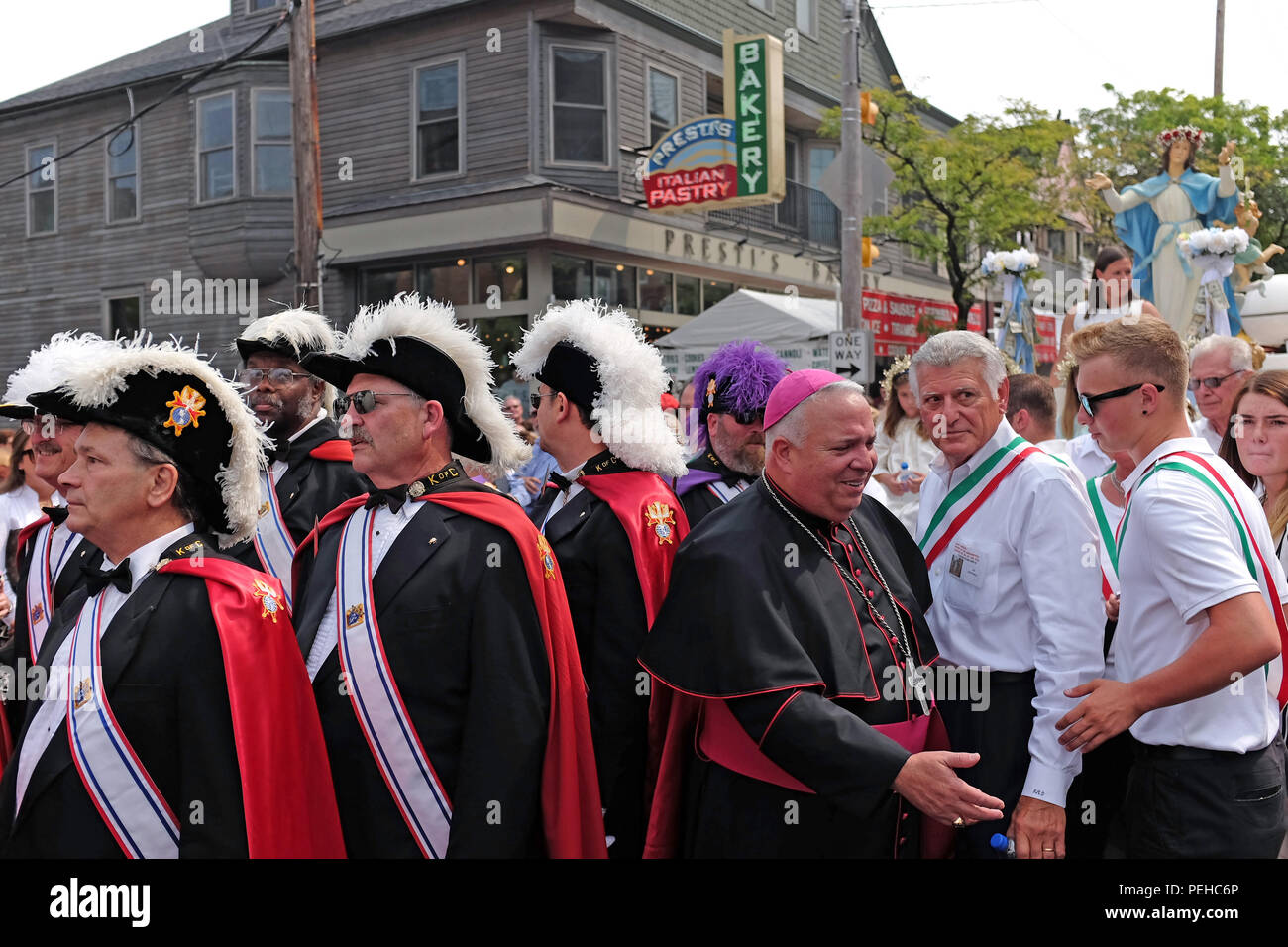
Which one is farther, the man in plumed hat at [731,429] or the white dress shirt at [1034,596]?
the man in plumed hat at [731,429]

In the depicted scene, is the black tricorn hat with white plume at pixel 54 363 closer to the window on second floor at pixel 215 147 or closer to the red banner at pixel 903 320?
the red banner at pixel 903 320

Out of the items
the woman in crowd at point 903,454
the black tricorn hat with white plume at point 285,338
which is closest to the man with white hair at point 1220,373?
the woman in crowd at point 903,454

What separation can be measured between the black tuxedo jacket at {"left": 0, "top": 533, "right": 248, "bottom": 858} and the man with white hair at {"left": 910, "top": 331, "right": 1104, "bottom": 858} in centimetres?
200

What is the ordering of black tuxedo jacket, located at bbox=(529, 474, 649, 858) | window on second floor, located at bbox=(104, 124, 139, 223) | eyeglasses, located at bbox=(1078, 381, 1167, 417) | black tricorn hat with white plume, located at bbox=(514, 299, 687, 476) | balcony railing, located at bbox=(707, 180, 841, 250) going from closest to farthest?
1. eyeglasses, located at bbox=(1078, 381, 1167, 417)
2. black tuxedo jacket, located at bbox=(529, 474, 649, 858)
3. black tricorn hat with white plume, located at bbox=(514, 299, 687, 476)
4. balcony railing, located at bbox=(707, 180, 841, 250)
5. window on second floor, located at bbox=(104, 124, 139, 223)

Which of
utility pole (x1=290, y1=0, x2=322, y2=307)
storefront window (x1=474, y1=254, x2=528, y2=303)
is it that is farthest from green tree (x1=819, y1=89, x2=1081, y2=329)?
utility pole (x1=290, y1=0, x2=322, y2=307)

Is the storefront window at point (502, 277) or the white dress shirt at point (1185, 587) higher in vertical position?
the storefront window at point (502, 277)

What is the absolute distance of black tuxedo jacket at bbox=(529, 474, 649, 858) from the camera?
3842 mm

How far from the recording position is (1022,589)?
3201 millimetres

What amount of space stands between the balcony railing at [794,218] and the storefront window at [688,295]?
1.04m

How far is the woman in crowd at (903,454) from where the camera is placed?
284 inches

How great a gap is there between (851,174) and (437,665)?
34.1 ft

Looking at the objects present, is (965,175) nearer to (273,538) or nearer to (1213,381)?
(1213,381)

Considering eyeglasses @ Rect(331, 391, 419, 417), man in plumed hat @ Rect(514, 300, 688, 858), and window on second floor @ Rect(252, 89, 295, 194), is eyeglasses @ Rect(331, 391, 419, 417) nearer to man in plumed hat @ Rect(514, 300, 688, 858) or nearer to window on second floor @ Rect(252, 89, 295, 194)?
man in plumed hat @ Rect(514, 300, 688, 858)

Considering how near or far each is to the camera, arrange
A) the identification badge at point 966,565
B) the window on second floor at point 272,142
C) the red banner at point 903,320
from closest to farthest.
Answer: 1. the identification badge at point 966,565
2. the red banner at point 903,320
3. the window on second floor at point 272,142
